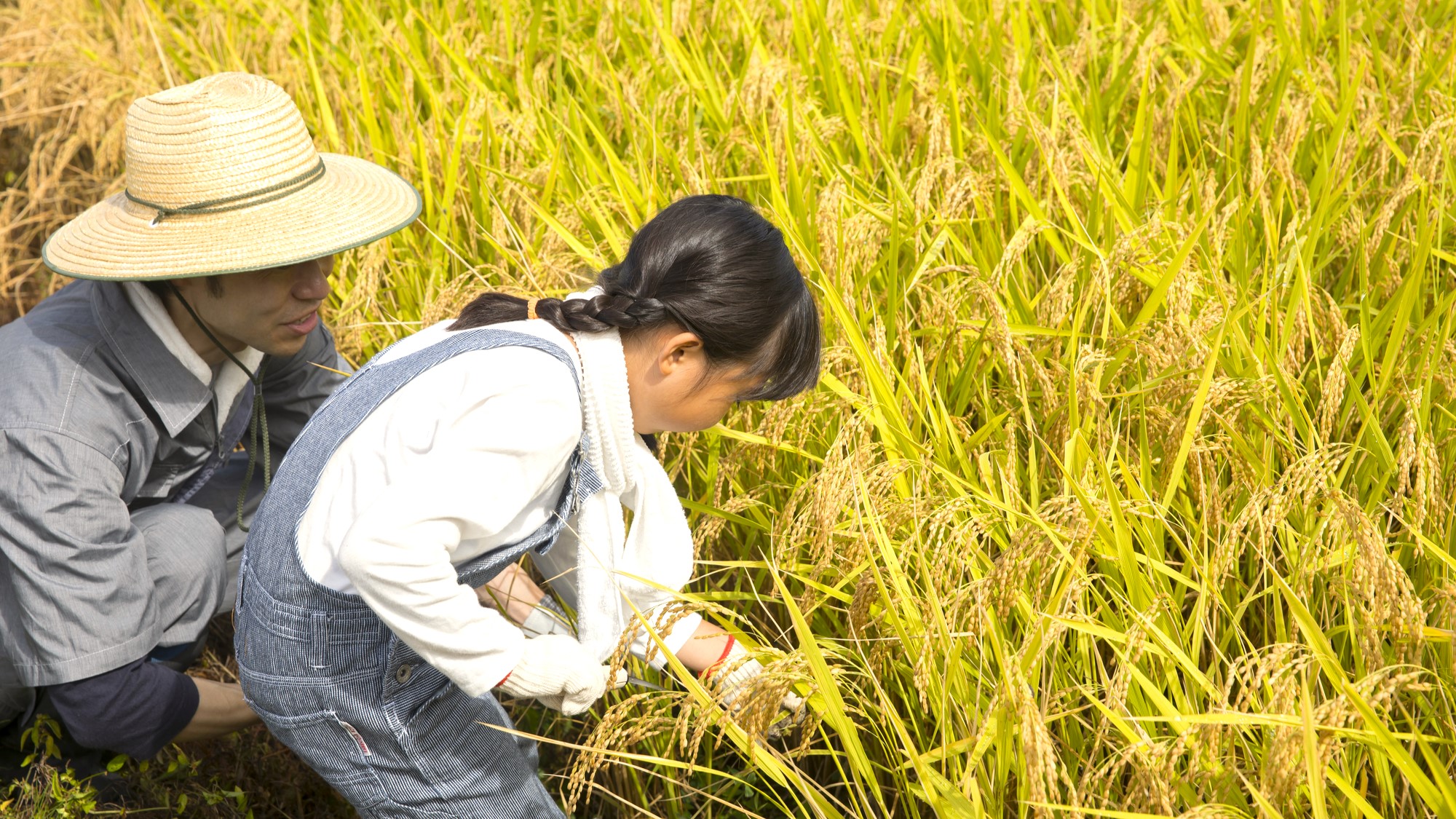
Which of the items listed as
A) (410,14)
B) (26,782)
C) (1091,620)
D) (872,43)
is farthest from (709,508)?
(410,14)

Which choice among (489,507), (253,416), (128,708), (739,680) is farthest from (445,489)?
(253,416)

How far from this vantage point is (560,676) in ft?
5.04

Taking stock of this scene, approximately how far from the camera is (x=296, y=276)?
6.44 ft

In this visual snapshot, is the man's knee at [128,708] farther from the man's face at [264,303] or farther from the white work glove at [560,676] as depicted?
the white work glove at [560,676]

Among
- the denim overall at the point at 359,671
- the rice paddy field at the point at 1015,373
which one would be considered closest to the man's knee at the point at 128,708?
the rice paddy field at the point at 1015,373

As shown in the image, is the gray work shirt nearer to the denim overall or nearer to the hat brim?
the hat brim

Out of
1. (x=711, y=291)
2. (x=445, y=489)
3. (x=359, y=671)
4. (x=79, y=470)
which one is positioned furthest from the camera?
(x=79, y=470)

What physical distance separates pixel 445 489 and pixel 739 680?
1.67 ft

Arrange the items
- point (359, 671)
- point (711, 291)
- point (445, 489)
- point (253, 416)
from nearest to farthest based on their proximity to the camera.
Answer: point (445, 489), point (711, 291), point (359, 671), point (253, 416)

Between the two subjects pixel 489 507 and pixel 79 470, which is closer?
pixel 489 507

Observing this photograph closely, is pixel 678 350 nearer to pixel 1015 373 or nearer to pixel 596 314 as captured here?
pixel 596 314

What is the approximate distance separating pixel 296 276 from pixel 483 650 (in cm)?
86

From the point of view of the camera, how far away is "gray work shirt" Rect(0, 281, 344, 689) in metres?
1.79

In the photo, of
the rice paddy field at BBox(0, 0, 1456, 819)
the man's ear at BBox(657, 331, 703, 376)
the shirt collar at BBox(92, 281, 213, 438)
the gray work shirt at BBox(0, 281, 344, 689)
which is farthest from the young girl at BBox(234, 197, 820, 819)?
the shirt collar at BBox(92, 281, 213, 438)
